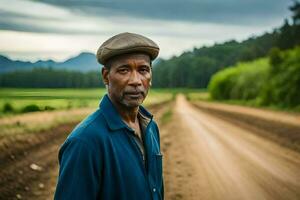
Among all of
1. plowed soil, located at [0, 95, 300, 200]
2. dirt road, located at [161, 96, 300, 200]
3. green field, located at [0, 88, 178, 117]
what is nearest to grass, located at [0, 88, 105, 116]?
green field, located at [0, 88, 178, 117]

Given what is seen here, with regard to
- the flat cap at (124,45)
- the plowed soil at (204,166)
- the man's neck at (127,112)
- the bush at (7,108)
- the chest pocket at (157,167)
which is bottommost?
the plowed soil at (204,166)

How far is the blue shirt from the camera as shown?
2.07 meters

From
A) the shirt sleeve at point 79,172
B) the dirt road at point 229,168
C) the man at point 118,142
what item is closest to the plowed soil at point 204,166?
the dirt road at point 229,168

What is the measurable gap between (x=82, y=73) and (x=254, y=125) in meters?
12.7

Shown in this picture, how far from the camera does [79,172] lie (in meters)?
2.06

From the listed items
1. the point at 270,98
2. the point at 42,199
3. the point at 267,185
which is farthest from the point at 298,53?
the point at 42,199

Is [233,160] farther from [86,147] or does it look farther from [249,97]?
[249,97]

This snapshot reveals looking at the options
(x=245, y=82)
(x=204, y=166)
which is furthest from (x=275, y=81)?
(x=204, y=166)

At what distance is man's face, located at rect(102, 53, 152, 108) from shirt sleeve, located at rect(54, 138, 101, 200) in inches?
18.6

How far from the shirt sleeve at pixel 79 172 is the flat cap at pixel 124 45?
53 cm

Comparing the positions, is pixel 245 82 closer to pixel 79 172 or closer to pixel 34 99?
pixel 34 99

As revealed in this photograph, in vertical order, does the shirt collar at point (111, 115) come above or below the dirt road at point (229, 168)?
above

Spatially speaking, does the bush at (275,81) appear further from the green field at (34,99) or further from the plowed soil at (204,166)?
the plowed soil at (204,166)

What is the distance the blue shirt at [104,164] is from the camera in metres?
2.07
